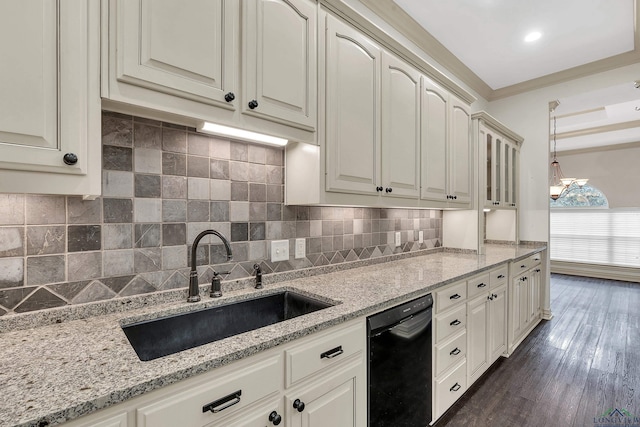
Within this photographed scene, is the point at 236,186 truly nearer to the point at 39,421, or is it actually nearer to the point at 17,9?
the point at 17,9

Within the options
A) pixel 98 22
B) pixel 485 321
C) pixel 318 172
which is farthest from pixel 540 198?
pixel 98 22

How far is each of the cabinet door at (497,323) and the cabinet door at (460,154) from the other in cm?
81

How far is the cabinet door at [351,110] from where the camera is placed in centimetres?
159

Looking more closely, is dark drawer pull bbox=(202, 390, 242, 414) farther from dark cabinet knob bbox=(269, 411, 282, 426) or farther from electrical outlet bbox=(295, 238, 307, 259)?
electrical outlet bbox=(295, 238, 307, 259)

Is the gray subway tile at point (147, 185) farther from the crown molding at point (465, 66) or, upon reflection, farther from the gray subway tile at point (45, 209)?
the crown molding at point (465, 66)

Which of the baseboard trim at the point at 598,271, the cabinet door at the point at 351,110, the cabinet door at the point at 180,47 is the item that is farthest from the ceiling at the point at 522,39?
the baseboard trim at the point at 598,271

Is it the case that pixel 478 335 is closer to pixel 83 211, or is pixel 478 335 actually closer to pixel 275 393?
pixel 275 393

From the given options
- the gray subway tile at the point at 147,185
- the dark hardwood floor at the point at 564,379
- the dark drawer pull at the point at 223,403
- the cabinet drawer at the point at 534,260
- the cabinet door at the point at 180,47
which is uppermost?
the cabinet door at the point at 180,47

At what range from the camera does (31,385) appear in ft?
2.27

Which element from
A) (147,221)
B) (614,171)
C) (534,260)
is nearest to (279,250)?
(147,221)

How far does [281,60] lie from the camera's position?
1364 mm

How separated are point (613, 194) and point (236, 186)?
304 inches

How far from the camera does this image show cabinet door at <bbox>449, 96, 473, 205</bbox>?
8.45 ft

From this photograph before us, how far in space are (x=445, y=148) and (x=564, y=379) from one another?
6.58 ft
